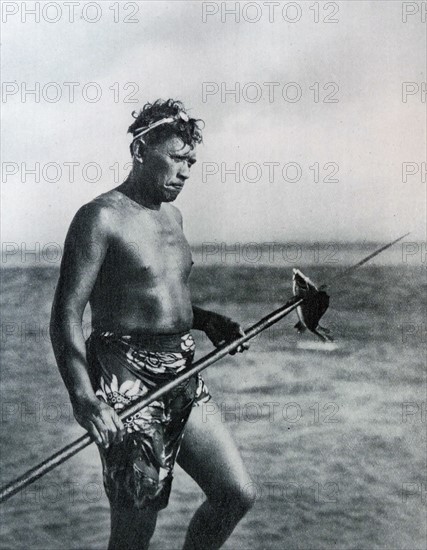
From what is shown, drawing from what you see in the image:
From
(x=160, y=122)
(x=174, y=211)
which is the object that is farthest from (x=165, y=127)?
(x=174, y=211)

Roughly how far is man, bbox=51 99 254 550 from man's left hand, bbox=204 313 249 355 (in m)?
0.01

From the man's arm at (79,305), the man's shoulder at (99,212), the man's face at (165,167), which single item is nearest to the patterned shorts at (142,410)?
the man's arm at (79,305)

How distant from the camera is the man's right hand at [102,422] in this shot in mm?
1997

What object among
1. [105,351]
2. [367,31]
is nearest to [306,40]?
[367,31]

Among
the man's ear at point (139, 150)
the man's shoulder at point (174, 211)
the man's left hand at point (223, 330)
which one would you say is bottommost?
the man's left hand at point (223, 330)

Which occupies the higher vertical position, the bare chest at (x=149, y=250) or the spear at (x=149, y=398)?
the bare chest at (x=149, y=250)

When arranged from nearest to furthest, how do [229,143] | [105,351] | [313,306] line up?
1. [105,351]
2. [313,306]
3. [229,143]

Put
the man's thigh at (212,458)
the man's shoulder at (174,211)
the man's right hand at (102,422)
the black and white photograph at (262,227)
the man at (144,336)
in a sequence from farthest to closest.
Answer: the black and white photograph at (262,227) → the man's shoulder at (174,211) → the man's thigh at (212,458) → the man at (144,336) → the man's right hand at (102,422)

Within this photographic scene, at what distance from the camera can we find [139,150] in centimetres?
234

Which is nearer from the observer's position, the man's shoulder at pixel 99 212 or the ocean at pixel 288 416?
the man's shoulder at pixel 99 212

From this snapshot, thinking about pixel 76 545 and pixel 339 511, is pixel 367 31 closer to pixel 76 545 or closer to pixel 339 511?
pixel 339 511

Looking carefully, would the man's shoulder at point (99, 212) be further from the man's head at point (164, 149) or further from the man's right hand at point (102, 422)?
the man's right hand at point (102, 422)

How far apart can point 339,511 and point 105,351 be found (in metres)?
0.99

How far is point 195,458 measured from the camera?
2.29 metres
